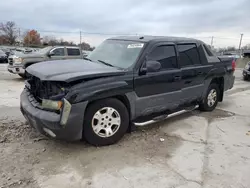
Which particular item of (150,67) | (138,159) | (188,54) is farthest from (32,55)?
(138,159)

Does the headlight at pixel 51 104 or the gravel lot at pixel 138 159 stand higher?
the headlight at pixel 51 104

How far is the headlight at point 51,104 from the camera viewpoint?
10.3ft

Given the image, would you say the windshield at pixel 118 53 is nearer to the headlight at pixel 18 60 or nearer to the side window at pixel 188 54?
the side window at pixel 188 54

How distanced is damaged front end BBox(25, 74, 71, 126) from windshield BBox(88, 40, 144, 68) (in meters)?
1.17

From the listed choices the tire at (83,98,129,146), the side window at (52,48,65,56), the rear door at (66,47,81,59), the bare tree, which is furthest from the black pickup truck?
the bare tree

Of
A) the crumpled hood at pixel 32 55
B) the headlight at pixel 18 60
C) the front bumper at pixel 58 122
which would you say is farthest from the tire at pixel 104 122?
the crumpled hood at pixel 32 55

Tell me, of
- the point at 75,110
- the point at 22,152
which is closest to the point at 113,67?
the point at 75,110

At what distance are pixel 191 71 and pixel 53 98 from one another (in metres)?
2.94

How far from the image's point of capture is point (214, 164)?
3.28 m

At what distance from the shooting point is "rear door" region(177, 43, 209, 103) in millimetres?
4773

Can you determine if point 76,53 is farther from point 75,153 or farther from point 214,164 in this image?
point 214,164

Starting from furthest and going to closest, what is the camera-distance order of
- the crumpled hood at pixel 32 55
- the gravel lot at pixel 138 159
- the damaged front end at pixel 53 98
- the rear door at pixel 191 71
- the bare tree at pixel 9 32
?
1. the bare tree at pixel 9 32
2. the crumpled hood at pixel 32 55
3. the rear door at pixel 191 71
4. the damaged front end at pixel 53 98
5. the gravel lot at pixel 138 159

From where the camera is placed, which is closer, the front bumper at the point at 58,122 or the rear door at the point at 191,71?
the front bumper at the point at 58,122

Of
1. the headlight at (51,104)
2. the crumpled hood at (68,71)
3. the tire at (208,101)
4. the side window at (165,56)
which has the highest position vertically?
the side window at (165,56)
